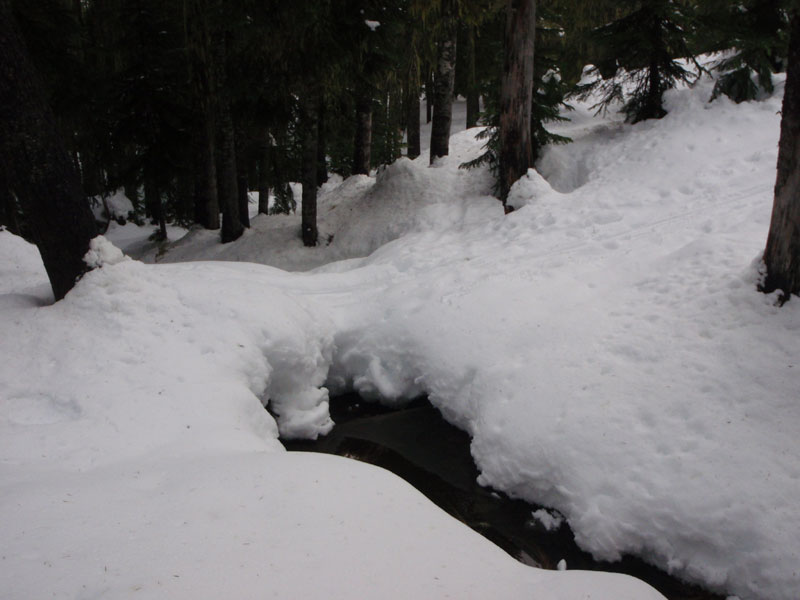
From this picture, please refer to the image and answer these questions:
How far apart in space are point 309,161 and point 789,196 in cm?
887

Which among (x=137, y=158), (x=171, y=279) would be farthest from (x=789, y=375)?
(x=137, y=158)

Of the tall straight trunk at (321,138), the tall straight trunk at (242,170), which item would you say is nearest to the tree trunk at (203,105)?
the tall straight trunk at (242,170)

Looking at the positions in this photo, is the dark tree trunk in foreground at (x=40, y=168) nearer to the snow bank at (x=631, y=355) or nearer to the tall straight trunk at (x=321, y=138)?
the snow bank at (x=631, y=355)

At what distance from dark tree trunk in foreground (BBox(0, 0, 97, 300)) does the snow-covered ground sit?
442 millimetres

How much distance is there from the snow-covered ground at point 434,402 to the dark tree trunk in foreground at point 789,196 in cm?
29

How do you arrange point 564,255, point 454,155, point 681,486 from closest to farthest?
point 681,486 → point 564,255 → point 454,155

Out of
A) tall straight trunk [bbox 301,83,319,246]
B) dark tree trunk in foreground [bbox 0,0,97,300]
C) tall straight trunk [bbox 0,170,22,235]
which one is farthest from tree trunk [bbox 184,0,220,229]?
dark tree trunk in foreground [bbox 0,0,97,300]

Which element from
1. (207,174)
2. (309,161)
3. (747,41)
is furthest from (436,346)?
(207,174)

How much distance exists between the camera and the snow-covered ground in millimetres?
2977

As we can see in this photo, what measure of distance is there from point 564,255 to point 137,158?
476 inches

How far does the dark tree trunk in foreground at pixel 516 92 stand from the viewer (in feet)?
29.3

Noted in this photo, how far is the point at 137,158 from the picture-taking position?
14266 millimetres

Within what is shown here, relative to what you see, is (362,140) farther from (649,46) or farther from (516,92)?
(649,46)

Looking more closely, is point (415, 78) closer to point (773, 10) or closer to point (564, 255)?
point (564, 255)
